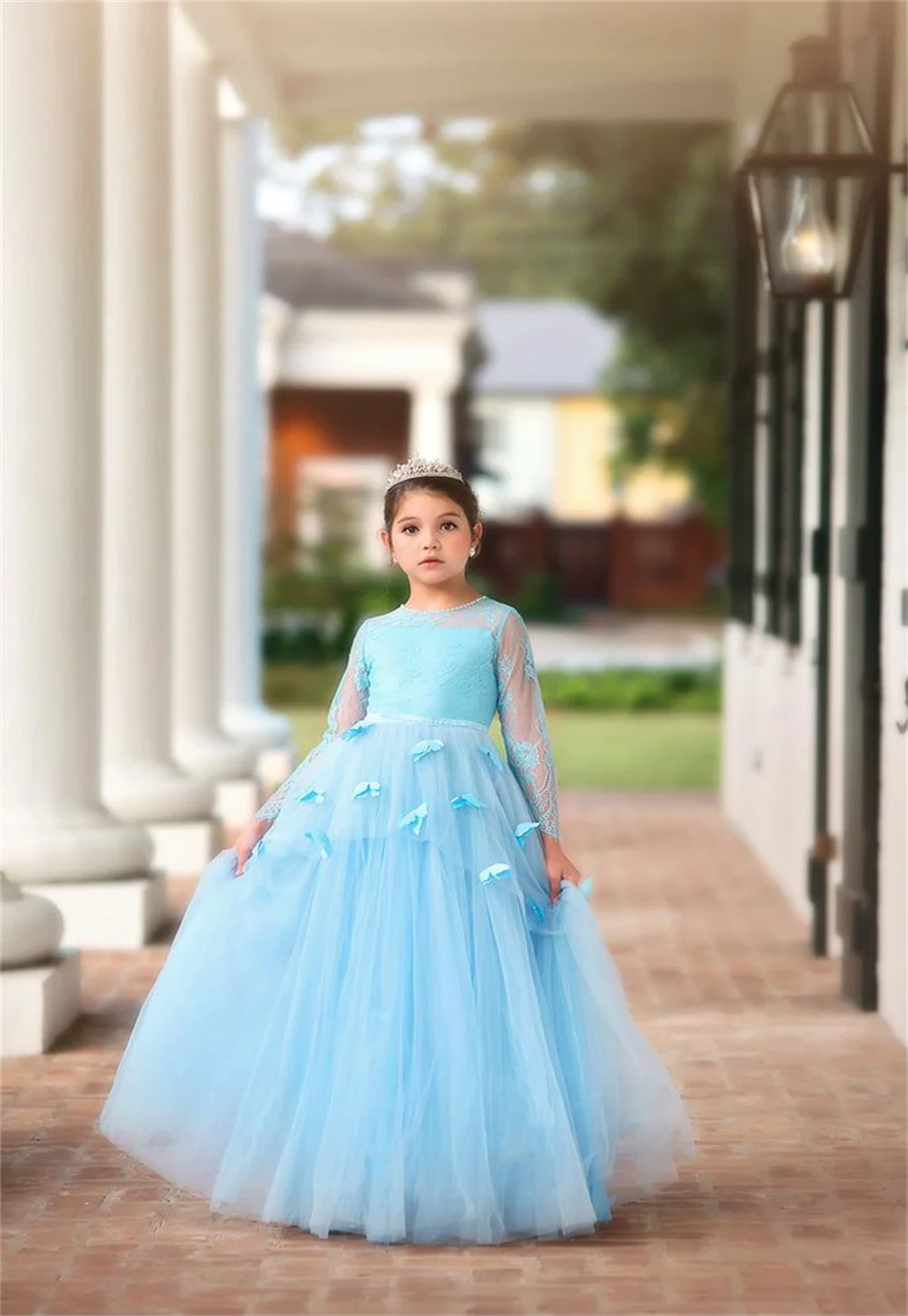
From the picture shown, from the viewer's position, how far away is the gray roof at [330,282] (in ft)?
101

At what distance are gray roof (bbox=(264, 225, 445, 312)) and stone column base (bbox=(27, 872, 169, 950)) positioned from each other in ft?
74.9

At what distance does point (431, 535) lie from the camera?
5000 mm

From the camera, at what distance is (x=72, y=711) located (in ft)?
24.6

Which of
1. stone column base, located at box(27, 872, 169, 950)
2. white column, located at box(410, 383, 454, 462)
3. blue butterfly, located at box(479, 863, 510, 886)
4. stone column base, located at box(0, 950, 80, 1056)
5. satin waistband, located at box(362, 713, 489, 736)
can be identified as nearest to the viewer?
blue butterfly, located at box(479, 863, 510, 886)

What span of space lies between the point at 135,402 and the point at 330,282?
22.7m

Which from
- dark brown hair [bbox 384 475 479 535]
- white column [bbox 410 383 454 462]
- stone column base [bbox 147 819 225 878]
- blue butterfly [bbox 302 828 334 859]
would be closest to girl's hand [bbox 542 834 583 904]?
blue butterfly [bbox 302 828 334 859]

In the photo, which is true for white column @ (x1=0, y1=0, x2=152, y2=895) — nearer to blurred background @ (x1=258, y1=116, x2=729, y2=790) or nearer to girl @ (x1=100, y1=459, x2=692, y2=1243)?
blurred background @ (x1=258, y1=116, x2=729, y2=790)

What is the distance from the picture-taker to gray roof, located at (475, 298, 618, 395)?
2282 inches

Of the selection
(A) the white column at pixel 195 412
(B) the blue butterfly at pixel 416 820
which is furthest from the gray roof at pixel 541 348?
(B) the blue butterfly at pixel 416 820

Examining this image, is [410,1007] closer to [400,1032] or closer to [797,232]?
[400,1032]

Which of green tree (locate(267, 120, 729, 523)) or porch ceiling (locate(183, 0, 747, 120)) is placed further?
green tree (locate(267, 120, 729, 523))

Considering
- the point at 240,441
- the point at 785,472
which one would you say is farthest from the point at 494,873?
the point at 240,441

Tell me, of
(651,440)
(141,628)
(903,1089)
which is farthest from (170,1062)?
(651,440)

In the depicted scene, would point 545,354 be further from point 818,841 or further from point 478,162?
point 818,841
